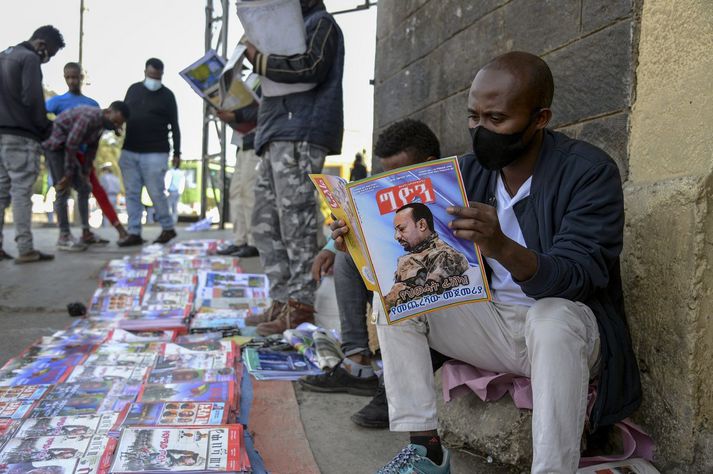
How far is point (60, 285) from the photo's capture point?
444 cm

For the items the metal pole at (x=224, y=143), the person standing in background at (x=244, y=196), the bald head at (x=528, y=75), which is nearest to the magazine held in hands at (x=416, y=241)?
the bald head at (x=528, y=75)

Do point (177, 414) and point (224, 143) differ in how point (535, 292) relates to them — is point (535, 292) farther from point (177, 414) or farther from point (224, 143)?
point (224, 143)

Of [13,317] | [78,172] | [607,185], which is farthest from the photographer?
[78,172]

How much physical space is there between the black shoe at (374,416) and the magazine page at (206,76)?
2.44 meters

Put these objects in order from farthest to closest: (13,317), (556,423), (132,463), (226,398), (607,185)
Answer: (13,317)
(226,398)
(132,463)
(607,185)
(556,423)

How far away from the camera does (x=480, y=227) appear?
54.0 inches

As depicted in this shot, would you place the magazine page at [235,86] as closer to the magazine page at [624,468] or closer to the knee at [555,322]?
the knee at [555,322]

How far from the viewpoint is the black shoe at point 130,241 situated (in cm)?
620

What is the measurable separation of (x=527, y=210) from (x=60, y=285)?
373 centimetres

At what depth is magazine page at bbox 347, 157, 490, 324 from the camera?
145 cm

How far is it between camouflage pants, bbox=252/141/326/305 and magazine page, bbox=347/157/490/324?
1740mm

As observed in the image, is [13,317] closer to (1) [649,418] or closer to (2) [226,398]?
(2) [226,398]

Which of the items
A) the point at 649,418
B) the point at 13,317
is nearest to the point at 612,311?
the point at 649,418

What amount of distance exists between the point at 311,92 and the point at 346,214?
1771 millimetres
